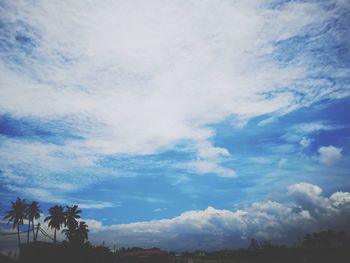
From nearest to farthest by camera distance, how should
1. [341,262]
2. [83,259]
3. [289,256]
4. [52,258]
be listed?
[341,262]
[52,258]
[83,259]
[289,256]

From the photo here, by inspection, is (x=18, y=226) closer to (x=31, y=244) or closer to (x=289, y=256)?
(x=31, y=244)

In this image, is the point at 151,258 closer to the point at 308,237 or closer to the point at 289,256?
the point at 289,256

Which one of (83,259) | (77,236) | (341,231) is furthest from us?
(341,231)

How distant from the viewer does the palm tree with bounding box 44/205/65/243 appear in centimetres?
5650

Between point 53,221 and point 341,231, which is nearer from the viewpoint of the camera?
point 53,221

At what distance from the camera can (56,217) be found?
5716cm

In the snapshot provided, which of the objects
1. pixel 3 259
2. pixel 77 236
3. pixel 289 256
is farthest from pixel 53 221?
pixel 289 256

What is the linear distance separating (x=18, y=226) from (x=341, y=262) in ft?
186

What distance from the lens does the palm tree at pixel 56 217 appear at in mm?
56500

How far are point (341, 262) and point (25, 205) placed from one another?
57.3 m

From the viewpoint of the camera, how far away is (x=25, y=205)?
60156 millimetres

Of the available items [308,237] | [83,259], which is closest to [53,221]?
Result: [83,259]

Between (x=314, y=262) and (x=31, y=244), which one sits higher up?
(x=31, y=244)

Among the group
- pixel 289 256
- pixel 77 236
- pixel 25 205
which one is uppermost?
pixel 25 205
